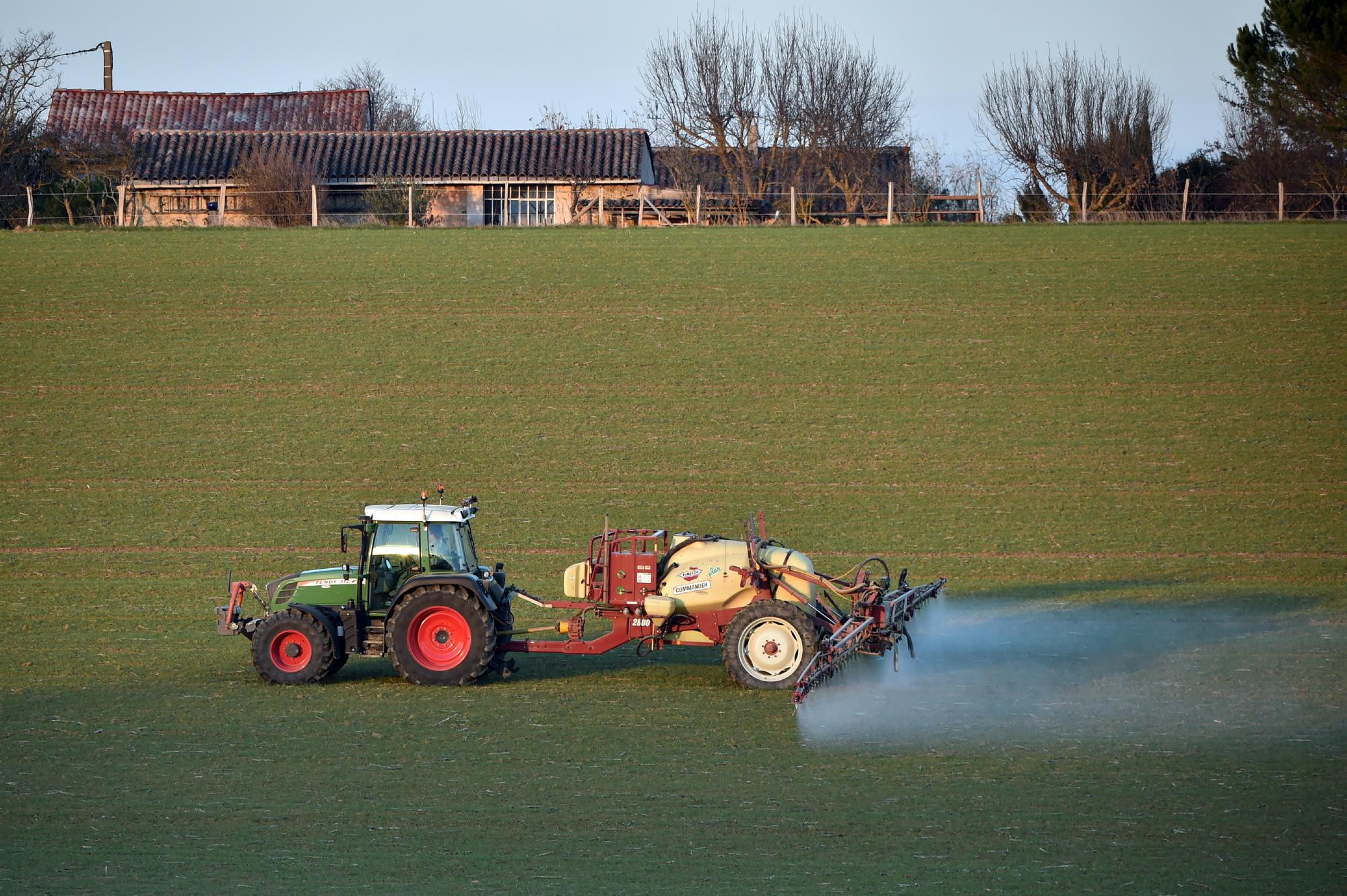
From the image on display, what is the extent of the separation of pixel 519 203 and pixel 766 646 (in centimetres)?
2613

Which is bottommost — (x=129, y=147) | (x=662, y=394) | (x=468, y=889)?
(x=468, y=889)

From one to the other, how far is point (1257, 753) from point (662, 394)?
14567mm

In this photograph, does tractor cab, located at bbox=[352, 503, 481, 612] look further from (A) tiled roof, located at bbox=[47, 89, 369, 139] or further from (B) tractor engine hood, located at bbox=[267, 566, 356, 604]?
(A) tiled roof, located at bbox=[47, 89, 369, 139]

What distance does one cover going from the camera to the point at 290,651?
1134 centimetres

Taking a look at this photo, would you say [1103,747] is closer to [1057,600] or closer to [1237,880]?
[1237,880]

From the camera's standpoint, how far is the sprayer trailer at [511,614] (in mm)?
11094

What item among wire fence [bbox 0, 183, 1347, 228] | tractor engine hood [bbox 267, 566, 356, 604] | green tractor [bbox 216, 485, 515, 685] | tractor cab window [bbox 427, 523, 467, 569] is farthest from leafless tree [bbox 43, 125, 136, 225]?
tractor cab window [bbox 427, 523, 467, 569]

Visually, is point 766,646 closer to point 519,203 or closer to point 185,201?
point 519,203

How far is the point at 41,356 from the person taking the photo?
78.0 ft

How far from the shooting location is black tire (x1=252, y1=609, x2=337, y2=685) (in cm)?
1118

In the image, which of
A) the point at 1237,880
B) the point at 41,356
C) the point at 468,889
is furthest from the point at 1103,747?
the point at 41,356

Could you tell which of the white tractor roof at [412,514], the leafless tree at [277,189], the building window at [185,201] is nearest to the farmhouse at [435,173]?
the building window at [185,201]

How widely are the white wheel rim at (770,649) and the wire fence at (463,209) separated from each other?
75.4 ft

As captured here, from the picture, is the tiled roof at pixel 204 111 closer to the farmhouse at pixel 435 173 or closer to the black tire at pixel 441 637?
the farmhouse at pixel 435 173
